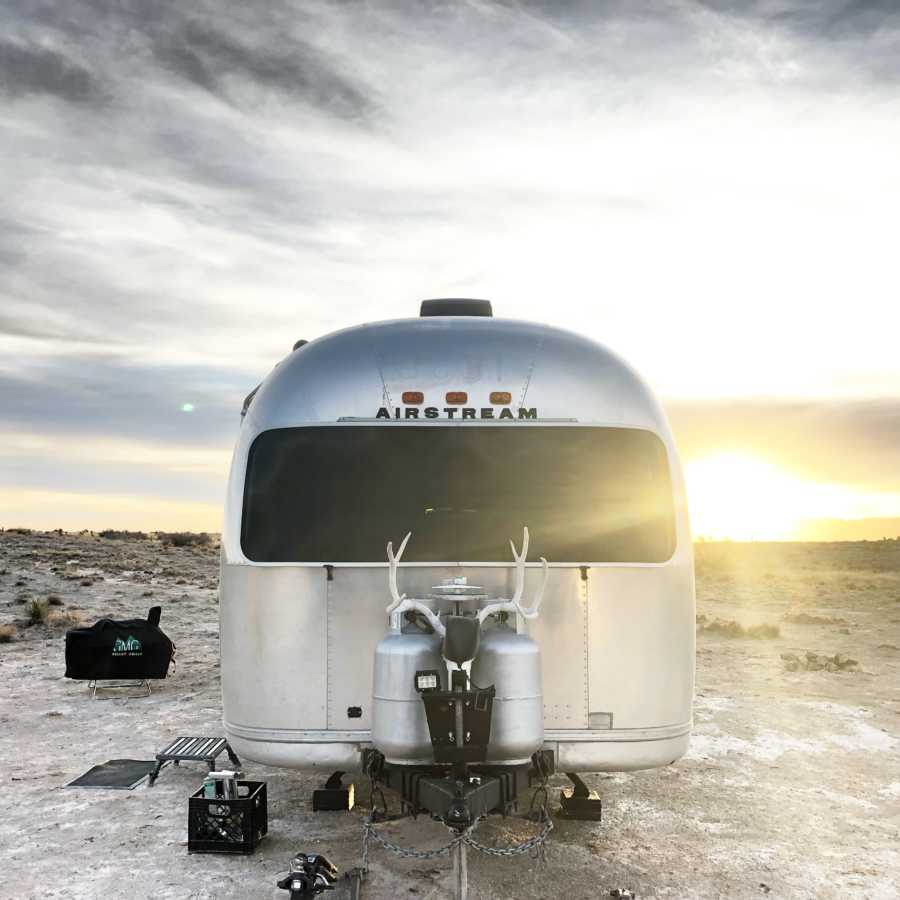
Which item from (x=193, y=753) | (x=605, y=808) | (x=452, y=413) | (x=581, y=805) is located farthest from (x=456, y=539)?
(x=193, y=753)

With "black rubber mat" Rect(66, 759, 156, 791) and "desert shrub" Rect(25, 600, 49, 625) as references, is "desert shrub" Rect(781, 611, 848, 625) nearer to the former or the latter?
"black rubber mat" Rect(66, 759, 156, 791)

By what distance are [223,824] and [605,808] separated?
9.86 ft

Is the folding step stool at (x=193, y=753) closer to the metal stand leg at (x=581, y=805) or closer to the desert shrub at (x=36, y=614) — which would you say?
the metal stand leg at (x=581, y=805)

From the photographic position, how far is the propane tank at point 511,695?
14.3ft

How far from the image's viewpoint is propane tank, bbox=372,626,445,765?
4.36 m

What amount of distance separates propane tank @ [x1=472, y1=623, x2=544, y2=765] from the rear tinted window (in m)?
0.80

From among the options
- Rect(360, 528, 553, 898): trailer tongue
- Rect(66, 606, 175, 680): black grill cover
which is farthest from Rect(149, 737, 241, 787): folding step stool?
Rect(66, 606, 175, 680): black grill cover

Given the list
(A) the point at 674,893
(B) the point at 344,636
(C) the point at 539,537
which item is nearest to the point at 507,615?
(C) the point at 539,537

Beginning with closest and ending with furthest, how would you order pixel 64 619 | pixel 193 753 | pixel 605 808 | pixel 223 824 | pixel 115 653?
pixel 223 824 → pixel 605 808 → pixel 193 753 → pixel 115 653 → pixel 64 619

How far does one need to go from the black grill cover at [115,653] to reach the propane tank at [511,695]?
7.96 meters

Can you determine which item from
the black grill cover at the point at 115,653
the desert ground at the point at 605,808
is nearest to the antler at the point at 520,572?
the desert ground at the point at 605,808

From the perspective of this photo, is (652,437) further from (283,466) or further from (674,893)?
(674,893)

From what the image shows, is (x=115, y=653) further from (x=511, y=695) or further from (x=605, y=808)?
(x=511, y=695)

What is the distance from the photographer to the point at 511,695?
4375 mm
